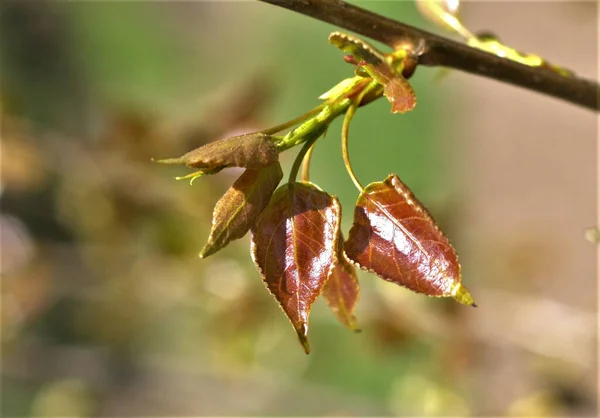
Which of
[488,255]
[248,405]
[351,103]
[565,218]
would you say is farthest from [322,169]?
[351,103]

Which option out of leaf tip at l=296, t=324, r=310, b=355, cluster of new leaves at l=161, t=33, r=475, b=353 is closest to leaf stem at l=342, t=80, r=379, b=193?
cluster of new leaves at l=161, t=33, r=475, b=353

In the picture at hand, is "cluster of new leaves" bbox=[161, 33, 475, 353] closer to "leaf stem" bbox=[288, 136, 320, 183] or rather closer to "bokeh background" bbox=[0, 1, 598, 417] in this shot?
"leaf stem" bbox=[288, 136, 320, 183]

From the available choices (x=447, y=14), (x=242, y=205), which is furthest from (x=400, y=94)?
(x=447, y=14)

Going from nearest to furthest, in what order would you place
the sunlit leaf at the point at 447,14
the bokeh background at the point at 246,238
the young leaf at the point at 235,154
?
the young leaf at the point at 235,154, the sunlit leaf at the point at 447,14, the bokeh background at the point at 246,238

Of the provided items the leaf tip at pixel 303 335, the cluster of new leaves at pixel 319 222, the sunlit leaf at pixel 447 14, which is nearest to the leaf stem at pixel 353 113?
the cluster of new leaves at pixel 319 222

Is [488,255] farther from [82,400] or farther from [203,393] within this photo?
[82,400]

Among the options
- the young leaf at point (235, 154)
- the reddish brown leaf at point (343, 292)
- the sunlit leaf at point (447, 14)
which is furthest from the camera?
the sunlit leaf at point (447, 14)

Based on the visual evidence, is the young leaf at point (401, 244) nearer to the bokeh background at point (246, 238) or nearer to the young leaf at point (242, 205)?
the young leaf at point (242, 205)

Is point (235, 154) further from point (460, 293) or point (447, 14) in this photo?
point (447, 14)
